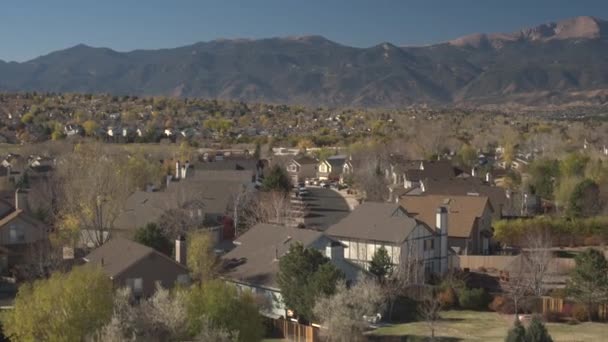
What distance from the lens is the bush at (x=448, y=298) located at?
42.7 meters

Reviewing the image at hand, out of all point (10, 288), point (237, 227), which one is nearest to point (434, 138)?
point (237, 227)

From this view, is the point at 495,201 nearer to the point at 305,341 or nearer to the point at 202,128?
the point at 305,341

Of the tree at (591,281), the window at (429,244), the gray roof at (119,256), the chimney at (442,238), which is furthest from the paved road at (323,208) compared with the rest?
the tree at (591,281)

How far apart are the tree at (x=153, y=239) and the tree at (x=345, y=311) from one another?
12971 millimetres

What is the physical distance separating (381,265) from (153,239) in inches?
457

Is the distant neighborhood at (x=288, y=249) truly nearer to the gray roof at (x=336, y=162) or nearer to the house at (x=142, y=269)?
the house at (x=142, y=269)

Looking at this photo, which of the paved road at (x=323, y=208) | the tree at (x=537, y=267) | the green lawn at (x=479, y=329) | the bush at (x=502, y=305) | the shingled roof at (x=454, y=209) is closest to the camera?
the green lawn at (x=479, y=329)

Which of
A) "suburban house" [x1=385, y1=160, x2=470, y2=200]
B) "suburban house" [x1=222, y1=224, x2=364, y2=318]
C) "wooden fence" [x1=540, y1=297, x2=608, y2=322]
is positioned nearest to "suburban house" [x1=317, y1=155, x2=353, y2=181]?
"suburban house" [x1=385, y1=160, x2=470, y2=200]

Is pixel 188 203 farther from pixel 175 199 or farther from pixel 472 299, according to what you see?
pixel 472 299

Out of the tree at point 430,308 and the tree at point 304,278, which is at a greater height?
the tree at point 304,278

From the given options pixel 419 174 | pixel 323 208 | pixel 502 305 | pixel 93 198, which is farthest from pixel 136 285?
pixel 419 174

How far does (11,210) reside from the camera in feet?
168

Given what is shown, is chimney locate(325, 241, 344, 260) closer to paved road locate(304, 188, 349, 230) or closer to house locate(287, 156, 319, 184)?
paved road locate(304, 188, 349, 230)

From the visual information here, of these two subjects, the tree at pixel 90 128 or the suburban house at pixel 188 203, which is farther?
the tree at pixel 90 128
